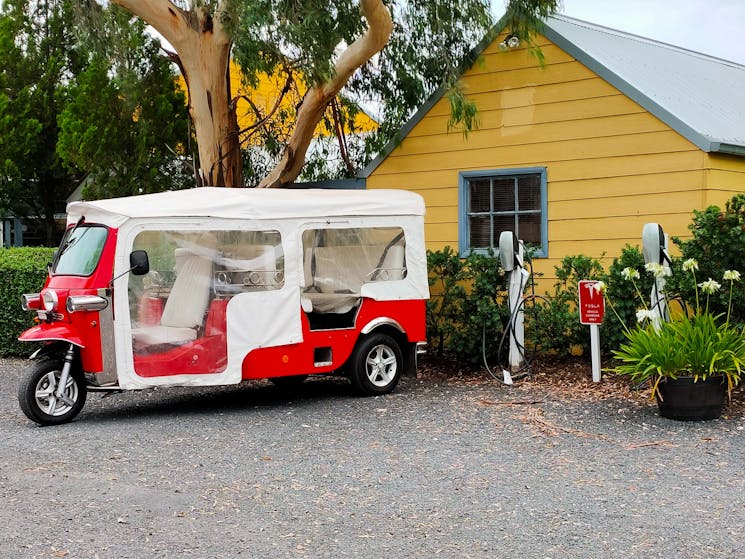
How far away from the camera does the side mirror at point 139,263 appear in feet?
27.5

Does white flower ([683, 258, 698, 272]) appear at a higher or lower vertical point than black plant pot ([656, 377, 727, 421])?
higher

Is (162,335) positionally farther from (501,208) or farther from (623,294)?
Answer: (501,208)

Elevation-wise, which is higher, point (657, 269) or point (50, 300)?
point (657, 269)

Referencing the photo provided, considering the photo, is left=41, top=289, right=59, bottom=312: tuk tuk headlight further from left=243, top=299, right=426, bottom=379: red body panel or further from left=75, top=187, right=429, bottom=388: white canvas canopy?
left=243, top=299, right=426, bottom=379: red body panel

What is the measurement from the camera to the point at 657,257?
9.18m

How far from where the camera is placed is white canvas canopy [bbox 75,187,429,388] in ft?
27.8

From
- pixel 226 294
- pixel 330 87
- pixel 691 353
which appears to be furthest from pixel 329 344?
pixel 330 87

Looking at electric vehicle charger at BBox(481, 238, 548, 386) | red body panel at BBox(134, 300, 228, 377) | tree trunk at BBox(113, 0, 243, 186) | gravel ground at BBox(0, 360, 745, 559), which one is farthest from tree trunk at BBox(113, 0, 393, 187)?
gravel ground at BBox(0, 360, 745, 559)

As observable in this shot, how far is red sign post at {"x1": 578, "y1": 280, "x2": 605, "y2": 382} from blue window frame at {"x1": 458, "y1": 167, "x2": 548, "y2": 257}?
155 cm

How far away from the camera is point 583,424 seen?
8227 millimetres

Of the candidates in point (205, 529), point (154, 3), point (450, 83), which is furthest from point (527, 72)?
point (205, 529)

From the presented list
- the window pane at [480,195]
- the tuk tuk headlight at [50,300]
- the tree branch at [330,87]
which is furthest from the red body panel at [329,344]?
the tree branch at [330,87]

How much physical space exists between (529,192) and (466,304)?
1667 mm

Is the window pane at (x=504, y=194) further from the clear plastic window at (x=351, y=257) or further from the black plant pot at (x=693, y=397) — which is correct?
the black plant pot at (x=693, y=397)
